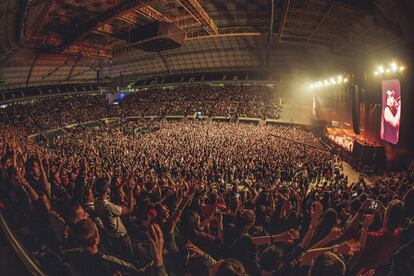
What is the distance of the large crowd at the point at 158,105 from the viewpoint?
3115cm

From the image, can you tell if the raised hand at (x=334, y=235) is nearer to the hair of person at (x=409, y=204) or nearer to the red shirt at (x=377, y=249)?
the red shirt at (x=377, y=249)

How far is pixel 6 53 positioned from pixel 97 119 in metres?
20.0

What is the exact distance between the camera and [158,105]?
38781mm

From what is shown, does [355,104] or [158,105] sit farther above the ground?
[158,105]

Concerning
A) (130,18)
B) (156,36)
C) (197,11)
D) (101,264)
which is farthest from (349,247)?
(130,18)

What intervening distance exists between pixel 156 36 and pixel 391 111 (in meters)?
14.8

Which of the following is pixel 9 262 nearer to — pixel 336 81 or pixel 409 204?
pixel 409 204

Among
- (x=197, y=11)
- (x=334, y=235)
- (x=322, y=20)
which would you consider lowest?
(x=334, y=235)

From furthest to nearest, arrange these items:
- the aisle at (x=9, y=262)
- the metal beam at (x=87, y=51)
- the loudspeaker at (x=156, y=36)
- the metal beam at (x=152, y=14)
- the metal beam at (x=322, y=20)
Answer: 1. the metal beam at (x=87, y=51)
2. the loudspeaker at (x=156, y=36)
3. the metal beam at (x=152, y=14)
4. the metal beam at (x=322, y=20)
5. the aisle at (x=9, y=262)

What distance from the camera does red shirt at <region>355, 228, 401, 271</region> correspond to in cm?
285

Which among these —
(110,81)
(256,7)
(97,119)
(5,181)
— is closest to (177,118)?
(97,119)

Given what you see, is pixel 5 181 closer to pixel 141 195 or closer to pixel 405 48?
pixel 141 195

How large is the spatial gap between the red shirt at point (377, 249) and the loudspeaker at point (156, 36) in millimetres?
16638

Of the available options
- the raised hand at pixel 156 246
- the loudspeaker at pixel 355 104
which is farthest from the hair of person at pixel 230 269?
the loudspeaker at pixel 355 104
